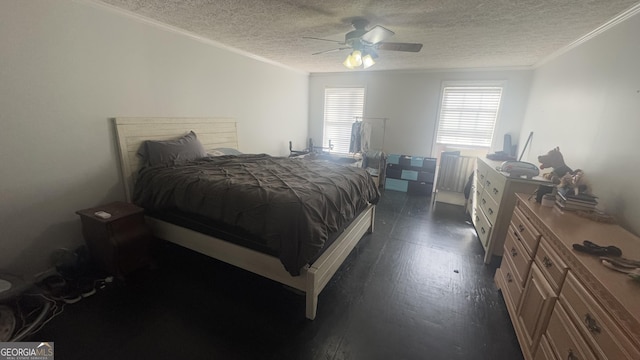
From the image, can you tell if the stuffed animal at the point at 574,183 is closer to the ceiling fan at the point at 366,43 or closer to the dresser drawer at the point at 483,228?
the dresser drawer at the point at 483,228

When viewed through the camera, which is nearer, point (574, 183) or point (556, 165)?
point (574, 183)

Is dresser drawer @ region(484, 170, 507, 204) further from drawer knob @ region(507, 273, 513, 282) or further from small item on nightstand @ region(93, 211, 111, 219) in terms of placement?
small item on nightstand @ region(93, 211, 111, 219)

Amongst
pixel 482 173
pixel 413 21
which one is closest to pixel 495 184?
pixel 482 173

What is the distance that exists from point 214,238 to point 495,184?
2.80 meters

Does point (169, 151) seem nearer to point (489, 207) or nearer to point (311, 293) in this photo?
point (311, 293)

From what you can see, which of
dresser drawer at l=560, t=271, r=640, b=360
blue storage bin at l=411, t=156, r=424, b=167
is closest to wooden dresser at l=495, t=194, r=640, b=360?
dresser drawer at l=560, t=271, r=640, b=360

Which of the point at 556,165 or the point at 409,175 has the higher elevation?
the point at 556,165

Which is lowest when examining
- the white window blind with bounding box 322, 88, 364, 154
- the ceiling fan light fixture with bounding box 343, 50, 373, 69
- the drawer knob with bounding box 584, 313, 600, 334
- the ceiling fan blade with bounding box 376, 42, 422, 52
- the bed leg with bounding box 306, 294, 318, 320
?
the bed leg with bounding box 306, 294, 318, 320

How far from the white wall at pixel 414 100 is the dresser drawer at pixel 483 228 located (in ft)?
7.04

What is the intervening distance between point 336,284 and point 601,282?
162 centimetres

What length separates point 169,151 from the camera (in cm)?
276

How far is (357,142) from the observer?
5.23 metres

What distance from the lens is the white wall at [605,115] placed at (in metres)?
1.70

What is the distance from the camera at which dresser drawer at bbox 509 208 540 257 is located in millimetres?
1615
